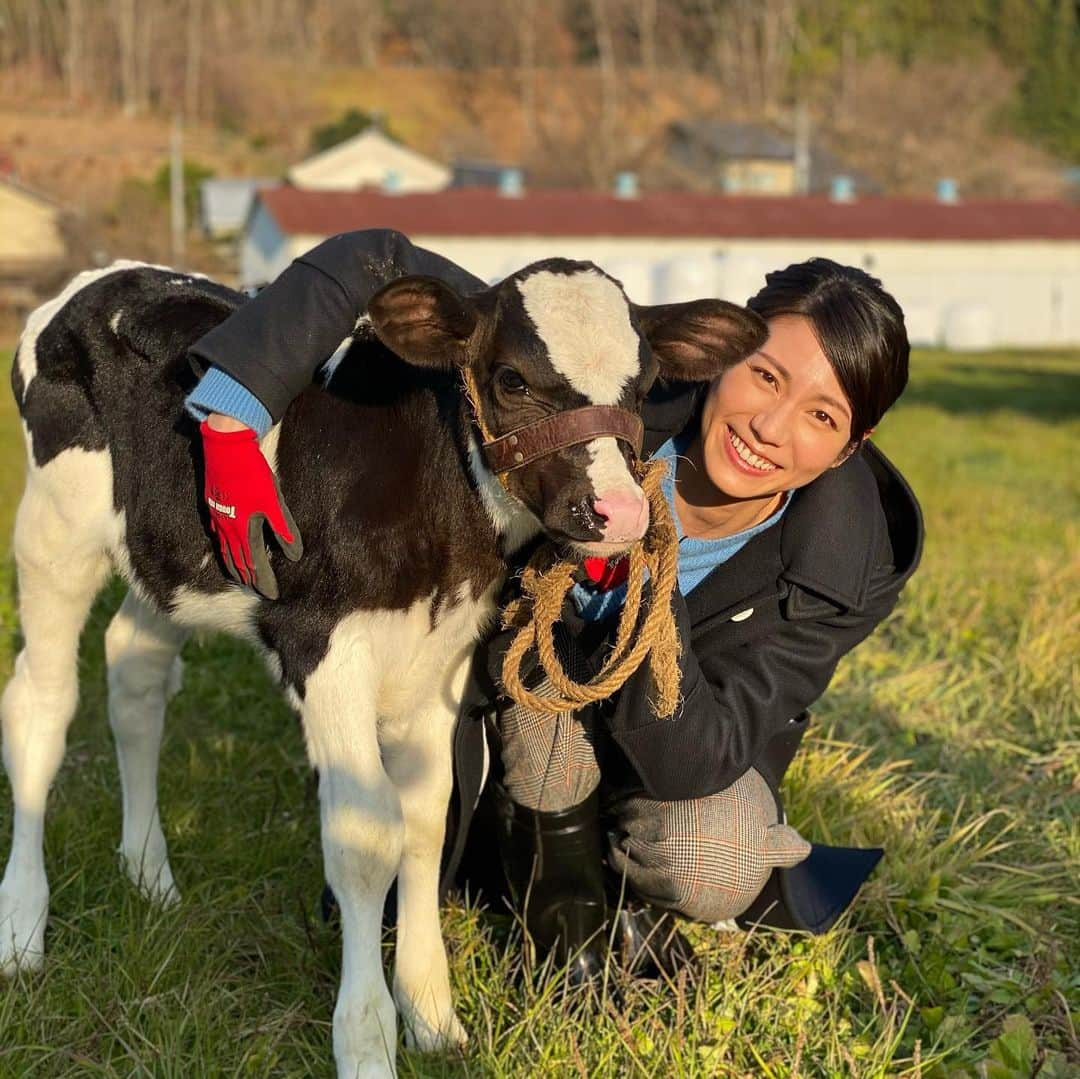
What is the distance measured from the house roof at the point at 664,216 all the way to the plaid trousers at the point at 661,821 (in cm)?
3005

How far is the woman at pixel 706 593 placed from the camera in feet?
10.3

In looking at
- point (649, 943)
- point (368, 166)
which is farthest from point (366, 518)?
point (368, 166)

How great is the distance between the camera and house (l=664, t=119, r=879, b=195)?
60562 mm

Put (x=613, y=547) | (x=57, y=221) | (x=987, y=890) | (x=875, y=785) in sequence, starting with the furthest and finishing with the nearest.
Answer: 1. (x=57, y=221)
2. (x=875, y=785)
3. (x=987, y=890)
4. (x=613, y=547)

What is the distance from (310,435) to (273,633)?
0.46m

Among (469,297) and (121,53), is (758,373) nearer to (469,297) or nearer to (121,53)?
(469,297)

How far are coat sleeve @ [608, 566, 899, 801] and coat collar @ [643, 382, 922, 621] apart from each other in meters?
0.07

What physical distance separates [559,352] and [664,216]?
3495cm

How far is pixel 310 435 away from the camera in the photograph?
335 centimetres

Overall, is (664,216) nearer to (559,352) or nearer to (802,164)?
(802,164)

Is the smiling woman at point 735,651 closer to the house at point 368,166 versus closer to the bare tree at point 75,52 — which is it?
the house at point 368,166

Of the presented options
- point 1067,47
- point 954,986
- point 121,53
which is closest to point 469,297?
point 954,986

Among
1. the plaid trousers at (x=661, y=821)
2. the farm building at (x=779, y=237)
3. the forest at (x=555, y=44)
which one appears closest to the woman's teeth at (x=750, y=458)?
the plaid trousers at (x=661, y=821)

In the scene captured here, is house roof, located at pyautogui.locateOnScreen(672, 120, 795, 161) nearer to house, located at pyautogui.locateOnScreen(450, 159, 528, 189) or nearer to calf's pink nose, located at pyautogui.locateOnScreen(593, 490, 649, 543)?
house, located at pyautogui.locateOnScreen(450, 159, 528, 189)
